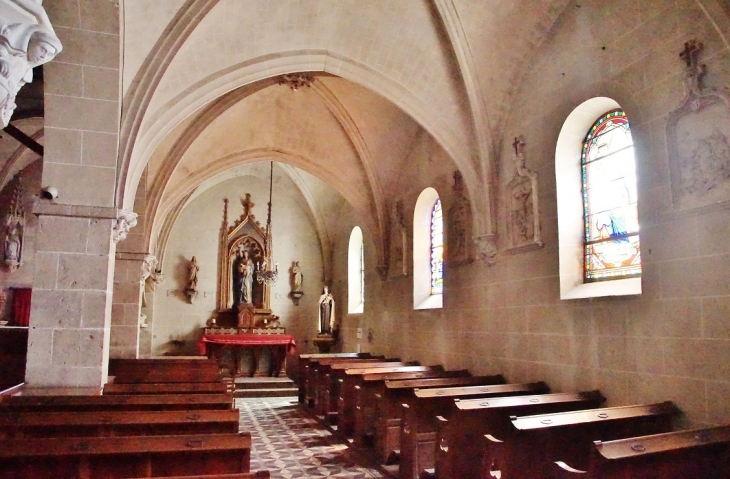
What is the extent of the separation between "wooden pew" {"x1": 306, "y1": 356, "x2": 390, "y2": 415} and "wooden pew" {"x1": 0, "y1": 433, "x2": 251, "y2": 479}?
6.38 metres

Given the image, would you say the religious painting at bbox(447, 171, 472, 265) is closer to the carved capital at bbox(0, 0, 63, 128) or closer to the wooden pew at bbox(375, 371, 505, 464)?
the wooden pew at bbox(375, 371, 505, 464)

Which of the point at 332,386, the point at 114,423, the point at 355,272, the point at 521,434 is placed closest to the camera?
the point at 114,423

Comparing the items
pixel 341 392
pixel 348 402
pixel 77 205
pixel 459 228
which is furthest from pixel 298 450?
pixel 459 228

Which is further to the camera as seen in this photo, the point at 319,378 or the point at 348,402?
the point at 319,378

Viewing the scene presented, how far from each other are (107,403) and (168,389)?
1244 mm

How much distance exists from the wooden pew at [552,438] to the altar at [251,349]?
11.1 m

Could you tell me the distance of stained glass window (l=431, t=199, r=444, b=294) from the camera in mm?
10758

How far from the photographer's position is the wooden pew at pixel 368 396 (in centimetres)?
760

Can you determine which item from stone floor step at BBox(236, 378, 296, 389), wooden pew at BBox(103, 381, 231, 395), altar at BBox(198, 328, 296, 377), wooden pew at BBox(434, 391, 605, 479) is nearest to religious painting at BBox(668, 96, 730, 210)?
wooden pew at BBox(434, 391, 605, 479)

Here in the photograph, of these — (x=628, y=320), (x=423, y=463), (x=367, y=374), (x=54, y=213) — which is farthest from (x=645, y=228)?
(x=54, y=213)

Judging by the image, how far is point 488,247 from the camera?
8266 millimetres

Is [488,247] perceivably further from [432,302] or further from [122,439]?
[122,439]

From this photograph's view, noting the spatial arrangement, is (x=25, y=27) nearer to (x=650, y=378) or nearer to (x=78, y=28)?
(x=78, y=28)

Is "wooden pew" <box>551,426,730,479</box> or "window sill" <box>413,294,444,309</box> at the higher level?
"window sill" <box>413,294,444,309</box>
